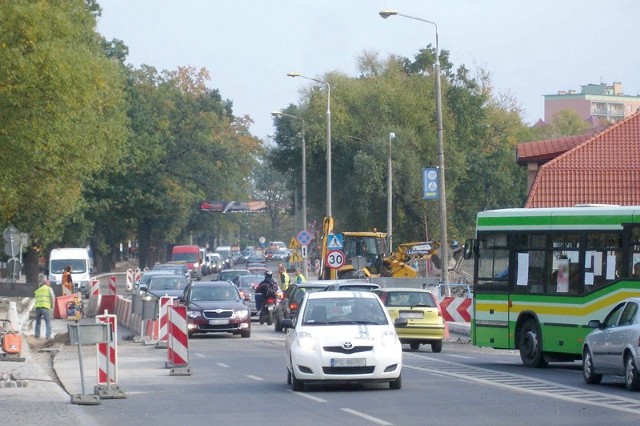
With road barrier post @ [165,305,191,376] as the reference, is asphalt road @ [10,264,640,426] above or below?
below

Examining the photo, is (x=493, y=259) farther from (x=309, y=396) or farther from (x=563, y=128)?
(x=563, y=128)

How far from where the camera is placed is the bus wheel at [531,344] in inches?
909

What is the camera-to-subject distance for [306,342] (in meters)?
17.4

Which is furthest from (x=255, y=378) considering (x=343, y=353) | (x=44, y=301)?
(x=44, y=301)

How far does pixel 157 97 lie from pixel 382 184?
1241 inches

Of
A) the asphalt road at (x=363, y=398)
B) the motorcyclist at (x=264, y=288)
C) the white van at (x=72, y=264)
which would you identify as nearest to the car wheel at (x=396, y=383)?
the asphalt road at (x=363, y=398)

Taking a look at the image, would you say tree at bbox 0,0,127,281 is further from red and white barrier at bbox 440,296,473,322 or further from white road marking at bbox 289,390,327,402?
white road marking at bbox 289,390,327,402

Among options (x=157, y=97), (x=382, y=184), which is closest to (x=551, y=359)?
(x=382, y=184)

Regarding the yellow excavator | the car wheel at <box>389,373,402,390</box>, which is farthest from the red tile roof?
the car wheel at <box>389,373,402,390</box>

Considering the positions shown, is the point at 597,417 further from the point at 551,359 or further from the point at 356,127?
the point at 356,127

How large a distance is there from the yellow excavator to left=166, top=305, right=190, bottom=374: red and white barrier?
2449 cm

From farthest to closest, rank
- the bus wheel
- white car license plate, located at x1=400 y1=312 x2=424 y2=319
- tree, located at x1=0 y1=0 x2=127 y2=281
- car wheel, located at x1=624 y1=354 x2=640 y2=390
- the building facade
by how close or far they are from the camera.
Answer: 1. the building facade
2. tree, located at x1=0 y1=0 x2=127 y2=281
3. white car license plate, located at x1=400 y1=312 x2=424 y2=319
4. the bus wheel
5. car wheel, located at x1=624 y1=354 x2=640 y2=390

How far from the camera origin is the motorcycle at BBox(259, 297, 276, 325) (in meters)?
40.5

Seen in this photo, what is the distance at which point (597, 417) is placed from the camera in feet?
46.3
